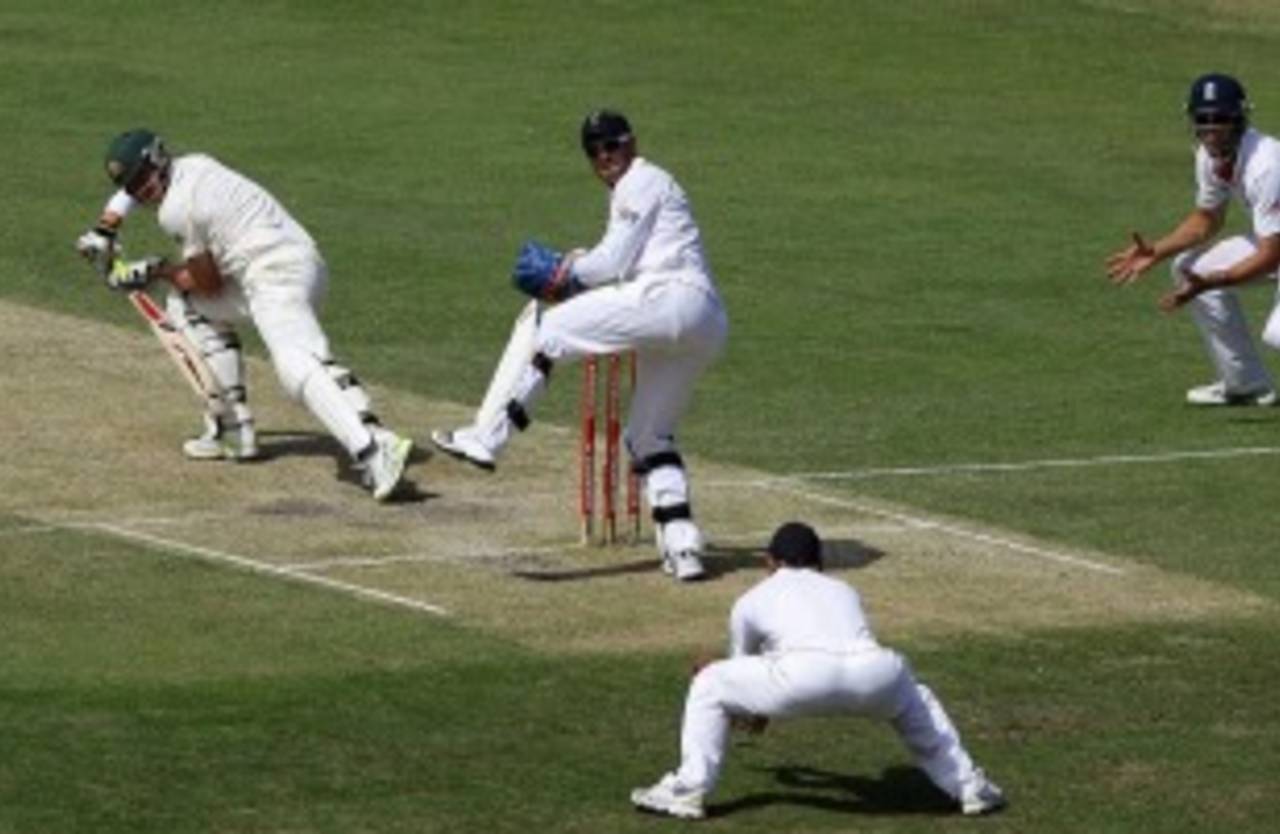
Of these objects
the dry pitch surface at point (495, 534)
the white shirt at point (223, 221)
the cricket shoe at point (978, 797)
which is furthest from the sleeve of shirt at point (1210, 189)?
the cricket shoe at point (978, 797)

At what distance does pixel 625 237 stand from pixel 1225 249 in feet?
23.0

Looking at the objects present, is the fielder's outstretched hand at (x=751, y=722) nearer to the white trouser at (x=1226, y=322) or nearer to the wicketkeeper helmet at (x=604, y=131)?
the wicketkeeper helmet at (x=604, y=131)

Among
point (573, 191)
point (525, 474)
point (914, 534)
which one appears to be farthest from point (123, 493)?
point (573, 191)

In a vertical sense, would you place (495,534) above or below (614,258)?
below

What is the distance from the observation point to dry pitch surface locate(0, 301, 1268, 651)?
2116cm

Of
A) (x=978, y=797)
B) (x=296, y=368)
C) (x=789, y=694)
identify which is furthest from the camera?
(x=296, y=368)

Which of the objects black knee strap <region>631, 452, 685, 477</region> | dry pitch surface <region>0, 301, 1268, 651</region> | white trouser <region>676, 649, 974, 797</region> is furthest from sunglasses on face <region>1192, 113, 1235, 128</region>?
white trouser <region>676, 649, 974, 797</region>

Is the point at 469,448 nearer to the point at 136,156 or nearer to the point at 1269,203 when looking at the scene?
the point at 136,156

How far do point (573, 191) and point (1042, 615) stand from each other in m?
15.5

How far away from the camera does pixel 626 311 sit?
70.6 ft

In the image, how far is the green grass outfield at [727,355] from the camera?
1789 cm

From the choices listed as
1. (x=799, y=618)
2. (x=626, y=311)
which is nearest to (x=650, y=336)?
(x=626, y=311)

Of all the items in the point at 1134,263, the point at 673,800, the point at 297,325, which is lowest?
the point at 673,800

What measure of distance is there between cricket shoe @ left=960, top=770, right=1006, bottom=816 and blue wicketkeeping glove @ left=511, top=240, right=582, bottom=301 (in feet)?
17.6
